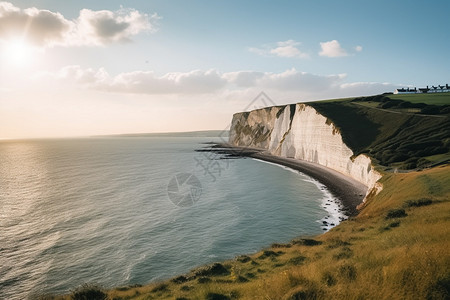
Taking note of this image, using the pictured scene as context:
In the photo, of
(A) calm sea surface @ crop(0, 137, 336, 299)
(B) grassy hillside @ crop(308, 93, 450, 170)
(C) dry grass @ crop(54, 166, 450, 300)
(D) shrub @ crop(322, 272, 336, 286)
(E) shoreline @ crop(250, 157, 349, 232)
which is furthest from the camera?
(B) grassy hillside @ crop(308, 93, 450, 170)

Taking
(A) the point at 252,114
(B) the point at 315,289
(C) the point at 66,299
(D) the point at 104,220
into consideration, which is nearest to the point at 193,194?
(D) the point at 104,220

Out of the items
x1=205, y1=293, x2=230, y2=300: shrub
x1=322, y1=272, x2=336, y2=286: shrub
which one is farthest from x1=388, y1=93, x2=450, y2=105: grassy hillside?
x1=205, y1=293, x2=230, y2=300: shrub

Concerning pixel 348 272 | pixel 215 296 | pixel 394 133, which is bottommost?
pixel 215 296

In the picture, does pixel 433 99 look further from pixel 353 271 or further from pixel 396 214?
pixel 353 271

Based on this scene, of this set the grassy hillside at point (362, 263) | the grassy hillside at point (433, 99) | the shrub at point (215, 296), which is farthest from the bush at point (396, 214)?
the grassy hillside at point (433, 99)

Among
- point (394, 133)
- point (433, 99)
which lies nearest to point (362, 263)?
point (394, 133)

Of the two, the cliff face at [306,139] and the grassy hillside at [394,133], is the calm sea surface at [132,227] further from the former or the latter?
the grassy hillside at [394,133]

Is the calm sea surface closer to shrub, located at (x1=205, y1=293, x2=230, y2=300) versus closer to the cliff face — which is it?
the cliff face
